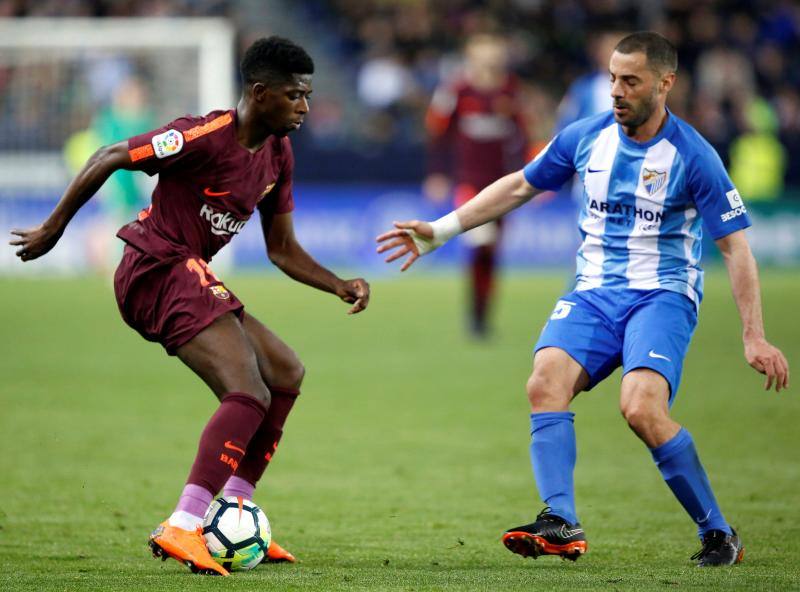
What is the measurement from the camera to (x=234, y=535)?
A: 5.47 metres

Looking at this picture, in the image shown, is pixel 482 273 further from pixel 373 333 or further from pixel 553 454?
pixel 553 454

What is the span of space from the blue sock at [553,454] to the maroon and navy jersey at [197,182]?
1.54 meters

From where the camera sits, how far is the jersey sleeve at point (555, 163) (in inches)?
237

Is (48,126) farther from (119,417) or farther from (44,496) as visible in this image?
(44,496)

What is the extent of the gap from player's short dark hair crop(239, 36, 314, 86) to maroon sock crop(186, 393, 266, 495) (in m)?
1.30

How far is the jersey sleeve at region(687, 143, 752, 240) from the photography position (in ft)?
18.2

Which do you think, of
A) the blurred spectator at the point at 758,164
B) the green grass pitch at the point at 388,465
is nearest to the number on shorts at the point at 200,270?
the green grass pitch at the point at 388,465

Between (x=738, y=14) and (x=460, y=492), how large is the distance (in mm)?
20545

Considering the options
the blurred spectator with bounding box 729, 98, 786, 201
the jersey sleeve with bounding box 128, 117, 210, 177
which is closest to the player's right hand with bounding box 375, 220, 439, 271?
the jersey sleeve with bounding box 128, 117, 210, 177

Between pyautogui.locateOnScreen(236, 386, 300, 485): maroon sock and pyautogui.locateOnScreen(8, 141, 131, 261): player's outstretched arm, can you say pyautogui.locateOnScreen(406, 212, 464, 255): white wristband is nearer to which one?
pyautogui.locateOnScreen(236, 386, 300, 485): maroon sock

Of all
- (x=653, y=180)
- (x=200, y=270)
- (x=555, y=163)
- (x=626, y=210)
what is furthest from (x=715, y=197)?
(x=200, y=270)

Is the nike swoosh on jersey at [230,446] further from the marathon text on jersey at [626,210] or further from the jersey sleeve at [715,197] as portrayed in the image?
the jersey sleeve at [715,197]

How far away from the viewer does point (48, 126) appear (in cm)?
2170

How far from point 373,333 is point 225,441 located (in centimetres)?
990
